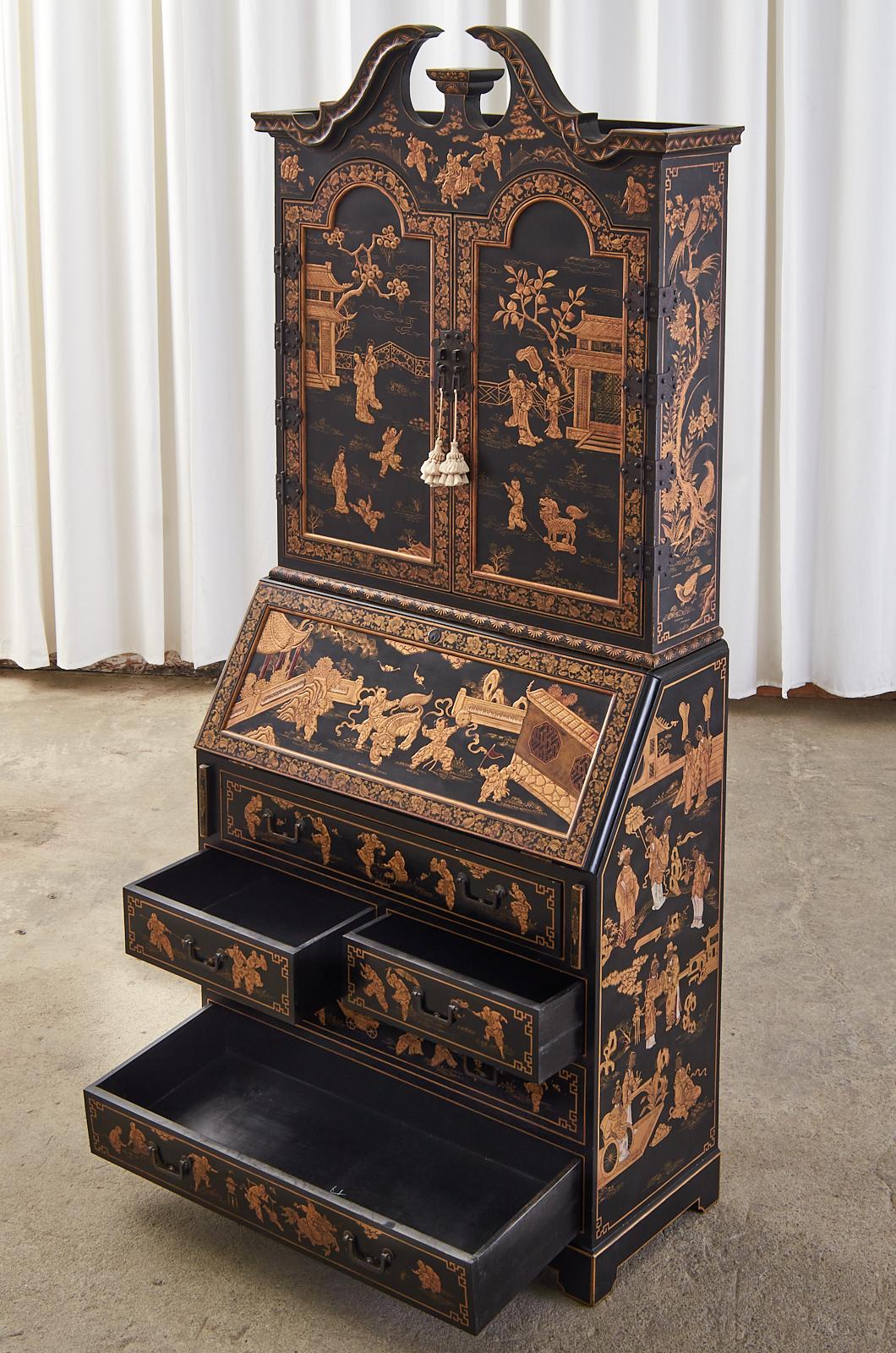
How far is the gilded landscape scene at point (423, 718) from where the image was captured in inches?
96.9

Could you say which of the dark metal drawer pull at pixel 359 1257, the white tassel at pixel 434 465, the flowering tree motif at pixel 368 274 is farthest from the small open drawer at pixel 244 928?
the flowering tree motif at pixel 368 274

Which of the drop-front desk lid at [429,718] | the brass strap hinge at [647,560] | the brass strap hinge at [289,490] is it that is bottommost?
the drop-front desk lid at [429,718]

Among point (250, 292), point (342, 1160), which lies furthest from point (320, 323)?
point (250, 292)

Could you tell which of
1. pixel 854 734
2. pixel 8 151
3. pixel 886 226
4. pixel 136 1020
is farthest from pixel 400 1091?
Answer: pixel 8 151

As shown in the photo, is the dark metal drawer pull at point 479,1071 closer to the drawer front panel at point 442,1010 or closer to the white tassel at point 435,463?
the drawer front panel at point 442,1010

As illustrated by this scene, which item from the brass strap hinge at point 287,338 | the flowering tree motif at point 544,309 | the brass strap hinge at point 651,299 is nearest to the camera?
the brass strap hinge at point 651,299

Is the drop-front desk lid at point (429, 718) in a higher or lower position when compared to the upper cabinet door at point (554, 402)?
lower

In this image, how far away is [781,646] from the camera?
485cm

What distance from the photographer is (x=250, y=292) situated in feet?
15.7

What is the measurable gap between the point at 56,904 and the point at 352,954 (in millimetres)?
1484

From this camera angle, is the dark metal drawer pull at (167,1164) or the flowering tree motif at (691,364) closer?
the flowering tree motif at (691,364)

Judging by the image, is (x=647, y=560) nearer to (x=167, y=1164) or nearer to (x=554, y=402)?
(x=554, y=402)

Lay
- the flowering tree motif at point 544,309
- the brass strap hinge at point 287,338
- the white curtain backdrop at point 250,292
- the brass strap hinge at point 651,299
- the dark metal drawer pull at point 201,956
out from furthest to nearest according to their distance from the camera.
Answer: the white curtain backdrop at point 250,292, the brass strap hinge at point 287,338, the dark metal drawer pull at point 201,956, the flowering tree motif at point 544,309, the brass strap hinge at point 651,299

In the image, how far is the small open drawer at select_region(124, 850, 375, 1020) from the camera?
2.55 meters
